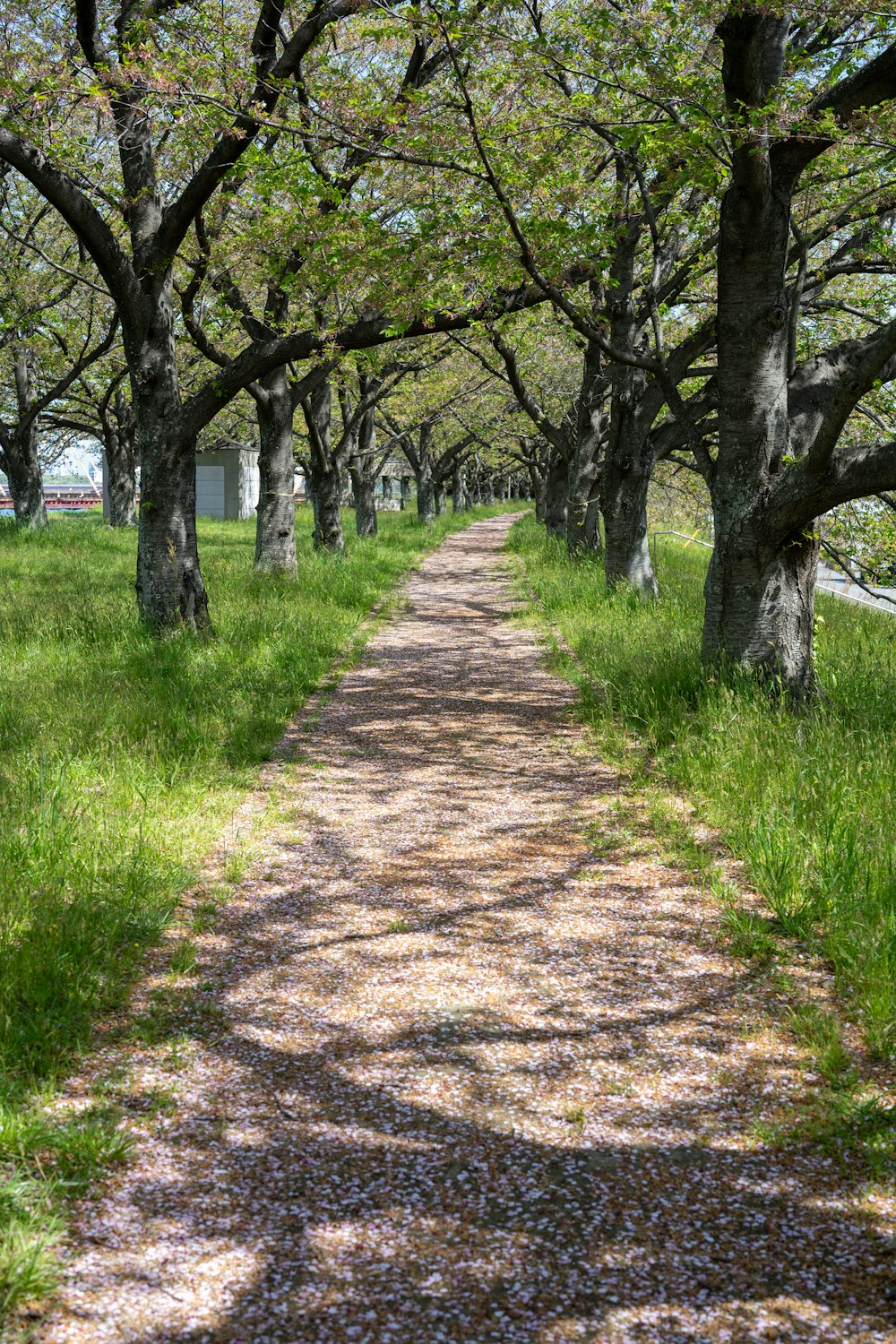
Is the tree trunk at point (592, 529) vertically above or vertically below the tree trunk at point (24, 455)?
below

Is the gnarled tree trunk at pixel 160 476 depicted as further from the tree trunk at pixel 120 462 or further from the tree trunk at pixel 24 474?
the tree trunk at pixel 120 462

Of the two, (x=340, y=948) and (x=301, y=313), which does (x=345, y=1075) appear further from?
(x=301, y=313)

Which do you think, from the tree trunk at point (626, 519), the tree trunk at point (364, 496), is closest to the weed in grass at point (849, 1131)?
the tree trunk at point (626, 519)

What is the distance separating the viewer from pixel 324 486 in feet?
68.0

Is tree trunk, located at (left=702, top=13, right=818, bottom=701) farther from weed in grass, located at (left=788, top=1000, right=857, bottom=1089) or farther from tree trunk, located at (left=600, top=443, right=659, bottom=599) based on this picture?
tree trunk, located at (left=600, top=443, right=659, bottom=599)

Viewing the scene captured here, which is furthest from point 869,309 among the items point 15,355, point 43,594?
point 15,355

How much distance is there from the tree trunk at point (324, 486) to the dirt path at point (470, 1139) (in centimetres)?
1524

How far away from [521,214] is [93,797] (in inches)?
289

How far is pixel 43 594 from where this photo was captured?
1427 centimetres

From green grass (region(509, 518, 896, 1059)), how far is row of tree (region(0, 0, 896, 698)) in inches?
26.6

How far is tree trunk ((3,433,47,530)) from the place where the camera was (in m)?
25.5

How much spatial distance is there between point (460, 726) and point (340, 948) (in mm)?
4375

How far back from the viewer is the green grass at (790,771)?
430cm

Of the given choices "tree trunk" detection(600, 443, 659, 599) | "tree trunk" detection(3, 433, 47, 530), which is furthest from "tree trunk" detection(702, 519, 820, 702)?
"tree trunk" detection(3, 433, 47, 530)
